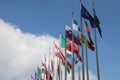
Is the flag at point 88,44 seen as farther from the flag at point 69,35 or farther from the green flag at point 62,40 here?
the green flag at point 62,40

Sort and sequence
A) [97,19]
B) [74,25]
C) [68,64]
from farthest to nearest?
1. [68,64]
2. [74,25]
3. [97,19]

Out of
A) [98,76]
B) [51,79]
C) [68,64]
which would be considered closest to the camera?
[98,76]

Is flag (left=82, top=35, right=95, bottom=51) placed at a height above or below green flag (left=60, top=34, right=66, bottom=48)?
below

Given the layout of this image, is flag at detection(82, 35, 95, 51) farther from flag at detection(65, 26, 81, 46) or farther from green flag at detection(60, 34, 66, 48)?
green flag at detection(60, 34, 66, 48)

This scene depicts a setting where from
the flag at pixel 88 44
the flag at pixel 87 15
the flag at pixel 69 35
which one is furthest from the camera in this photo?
the flag at pixel 69 35

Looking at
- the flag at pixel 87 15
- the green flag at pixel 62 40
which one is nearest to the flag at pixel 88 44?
the flag at pixel 87 15

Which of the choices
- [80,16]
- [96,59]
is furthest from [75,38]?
[96,59]

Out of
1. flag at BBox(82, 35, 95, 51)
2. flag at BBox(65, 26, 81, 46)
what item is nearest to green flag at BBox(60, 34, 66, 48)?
flag at BBox(65, 26, 81, 46)

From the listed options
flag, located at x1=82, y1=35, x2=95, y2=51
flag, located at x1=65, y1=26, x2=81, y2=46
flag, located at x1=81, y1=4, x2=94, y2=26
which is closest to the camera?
flag, located at x1=81, y1=4, x2=94, y2=26

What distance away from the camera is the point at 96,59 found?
94.6 ft

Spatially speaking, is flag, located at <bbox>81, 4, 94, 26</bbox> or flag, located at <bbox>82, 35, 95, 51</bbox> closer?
flag, located at <bbox>81, 4, 94, 26</bbox>

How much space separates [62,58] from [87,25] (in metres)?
9.20

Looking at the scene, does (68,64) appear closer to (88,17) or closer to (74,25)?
(74,25)

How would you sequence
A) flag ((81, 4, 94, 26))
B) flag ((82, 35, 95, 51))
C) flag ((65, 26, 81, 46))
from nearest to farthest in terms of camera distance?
flag ((81, 4, 94, 26)) → flag ((82, 35, 95, 51)) → flag ((65, 26, 81, 46))
